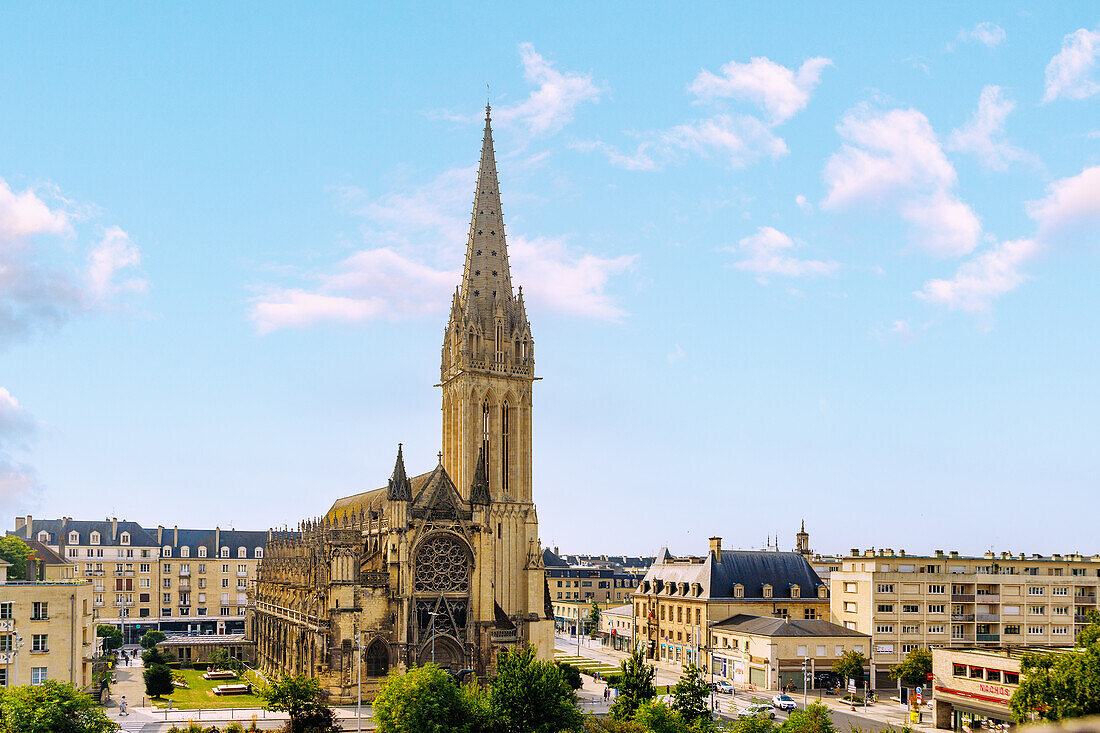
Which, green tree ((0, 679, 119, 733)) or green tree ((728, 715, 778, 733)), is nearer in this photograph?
green tree ((0, 679, 119, 733))

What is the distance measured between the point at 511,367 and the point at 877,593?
4009 cm

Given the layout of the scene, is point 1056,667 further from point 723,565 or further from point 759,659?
point 723,565

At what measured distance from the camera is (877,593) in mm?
99562

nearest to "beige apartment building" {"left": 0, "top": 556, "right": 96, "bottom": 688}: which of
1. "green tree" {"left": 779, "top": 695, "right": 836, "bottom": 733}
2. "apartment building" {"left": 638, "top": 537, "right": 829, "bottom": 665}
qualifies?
"green tree" {"left": 779, "top": 695, "right": 836, "bottom": 733}

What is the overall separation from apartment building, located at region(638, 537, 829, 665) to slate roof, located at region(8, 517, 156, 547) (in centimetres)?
7505

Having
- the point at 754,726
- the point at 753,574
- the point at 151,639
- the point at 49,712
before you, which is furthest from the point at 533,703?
the point at 151,639

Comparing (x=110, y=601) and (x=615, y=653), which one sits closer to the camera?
(x=615, y=653)

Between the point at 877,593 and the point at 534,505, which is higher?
the point at 534,505

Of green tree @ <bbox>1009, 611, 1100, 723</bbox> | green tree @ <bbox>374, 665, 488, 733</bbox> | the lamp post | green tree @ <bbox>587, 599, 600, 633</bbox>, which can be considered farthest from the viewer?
green tree @ <bbox>587, 599, 600, 633</bbox>

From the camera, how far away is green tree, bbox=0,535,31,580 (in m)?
91.5

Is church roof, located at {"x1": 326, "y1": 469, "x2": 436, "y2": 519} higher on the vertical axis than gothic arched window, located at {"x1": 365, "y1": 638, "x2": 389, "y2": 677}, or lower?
higher

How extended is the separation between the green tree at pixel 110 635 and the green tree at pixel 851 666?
79.8 m

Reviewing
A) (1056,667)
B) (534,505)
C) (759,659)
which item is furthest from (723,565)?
(1056,667)

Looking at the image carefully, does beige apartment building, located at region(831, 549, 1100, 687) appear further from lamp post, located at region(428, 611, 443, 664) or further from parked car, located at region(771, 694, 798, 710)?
lamp post, located at region(428, 611, 443, 664)
